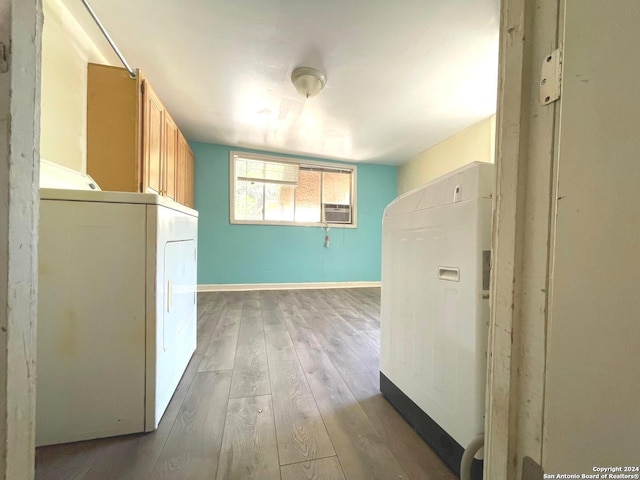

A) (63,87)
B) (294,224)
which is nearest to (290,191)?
(294,224)

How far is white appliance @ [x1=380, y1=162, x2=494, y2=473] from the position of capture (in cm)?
71

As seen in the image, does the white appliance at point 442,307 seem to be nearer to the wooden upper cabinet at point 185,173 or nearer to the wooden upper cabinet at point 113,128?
the wooden upper cabinet at point 113,128

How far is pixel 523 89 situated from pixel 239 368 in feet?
5.69

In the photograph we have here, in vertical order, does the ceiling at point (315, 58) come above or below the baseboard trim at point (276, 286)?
above

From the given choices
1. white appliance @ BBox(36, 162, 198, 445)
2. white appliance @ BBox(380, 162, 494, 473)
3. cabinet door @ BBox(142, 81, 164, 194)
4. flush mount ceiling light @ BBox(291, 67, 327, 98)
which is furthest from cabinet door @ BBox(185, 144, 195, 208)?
white appliance @ BBox(380, 162, 494, 473)

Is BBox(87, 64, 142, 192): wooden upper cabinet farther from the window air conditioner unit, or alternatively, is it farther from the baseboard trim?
the window air conditioner unit

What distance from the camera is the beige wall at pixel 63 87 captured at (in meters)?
1.44

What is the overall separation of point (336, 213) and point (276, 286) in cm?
166

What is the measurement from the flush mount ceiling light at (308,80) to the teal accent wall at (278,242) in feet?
6.72

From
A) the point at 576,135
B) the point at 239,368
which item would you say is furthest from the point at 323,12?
the point at 239,368

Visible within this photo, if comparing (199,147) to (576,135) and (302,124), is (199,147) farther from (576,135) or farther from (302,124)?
(576,135)

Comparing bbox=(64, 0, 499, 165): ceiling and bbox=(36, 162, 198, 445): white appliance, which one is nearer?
bbox=(36, 162, 198, 445): white appliance

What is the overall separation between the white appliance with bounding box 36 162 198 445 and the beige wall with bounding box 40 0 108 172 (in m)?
0.98

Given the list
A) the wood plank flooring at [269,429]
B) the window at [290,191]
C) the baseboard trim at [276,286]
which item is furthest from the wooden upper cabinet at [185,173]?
the wood plank flooring at [269,429]
